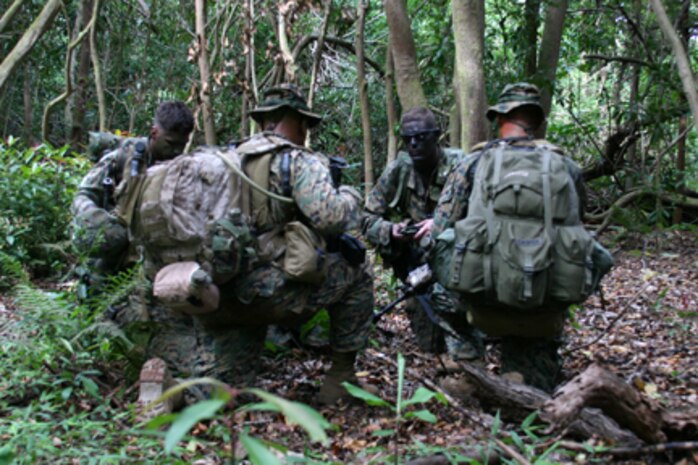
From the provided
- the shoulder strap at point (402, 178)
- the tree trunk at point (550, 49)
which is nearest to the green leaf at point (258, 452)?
the shoulder strap at point (402, 178)

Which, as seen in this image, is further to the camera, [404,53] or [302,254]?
[404,53]

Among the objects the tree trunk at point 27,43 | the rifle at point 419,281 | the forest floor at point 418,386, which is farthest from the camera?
the tree trunk at point 27,43

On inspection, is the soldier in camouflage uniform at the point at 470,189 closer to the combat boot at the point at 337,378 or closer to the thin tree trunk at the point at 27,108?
the combat boot at the point at 337,378

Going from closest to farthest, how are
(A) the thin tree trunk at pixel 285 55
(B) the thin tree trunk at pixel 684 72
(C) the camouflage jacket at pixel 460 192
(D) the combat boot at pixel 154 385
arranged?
(D) the combat boot at pixel 154 385
(B) the thin tree trunk at pixel 684 72
(C) the camouflage jacket at pixel 460 192
(A) the thin tree trunk at pixel 285 55

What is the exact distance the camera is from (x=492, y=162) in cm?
374

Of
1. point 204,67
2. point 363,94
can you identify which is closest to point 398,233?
point 204,67

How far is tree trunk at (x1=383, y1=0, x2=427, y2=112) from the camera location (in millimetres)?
6332

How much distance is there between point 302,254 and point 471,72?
7.56 feet

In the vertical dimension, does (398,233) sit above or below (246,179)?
below

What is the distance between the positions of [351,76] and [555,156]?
829 centimetres

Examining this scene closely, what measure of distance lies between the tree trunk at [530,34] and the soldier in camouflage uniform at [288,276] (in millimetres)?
5323

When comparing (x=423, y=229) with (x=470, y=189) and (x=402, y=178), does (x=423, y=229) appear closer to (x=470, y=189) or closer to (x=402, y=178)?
(x=402, y=178)

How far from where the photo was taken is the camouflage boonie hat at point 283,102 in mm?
4102

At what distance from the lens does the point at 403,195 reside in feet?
17.3
